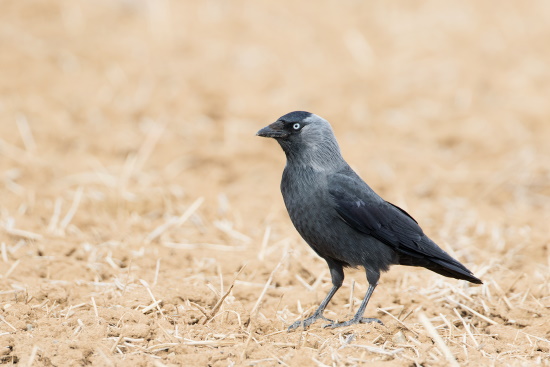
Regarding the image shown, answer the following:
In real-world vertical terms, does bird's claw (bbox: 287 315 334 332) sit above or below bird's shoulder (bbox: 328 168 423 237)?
below

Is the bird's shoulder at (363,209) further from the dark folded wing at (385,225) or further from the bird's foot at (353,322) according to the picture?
the bird's foot at (353,322)

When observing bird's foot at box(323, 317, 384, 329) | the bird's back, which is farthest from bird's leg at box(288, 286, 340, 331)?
the bird's back

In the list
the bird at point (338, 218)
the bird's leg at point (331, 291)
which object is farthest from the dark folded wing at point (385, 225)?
the bird's leg at point (331, 291)

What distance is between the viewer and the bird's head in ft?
16.1

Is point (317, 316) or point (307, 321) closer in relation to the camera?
point (307, 321)

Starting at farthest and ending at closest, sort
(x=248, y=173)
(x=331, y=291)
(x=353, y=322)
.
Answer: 1. (x=248, y=173)
2. (x=331, y=291)
3. (x=353, y=322)

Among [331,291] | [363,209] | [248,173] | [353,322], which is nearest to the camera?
[353,322]

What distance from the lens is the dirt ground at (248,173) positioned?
4266 mm

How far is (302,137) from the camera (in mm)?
4961

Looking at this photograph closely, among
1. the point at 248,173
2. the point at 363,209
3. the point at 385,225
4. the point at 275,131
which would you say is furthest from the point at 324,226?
the point at 248,173

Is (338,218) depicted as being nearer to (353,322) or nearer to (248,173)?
(353,322)

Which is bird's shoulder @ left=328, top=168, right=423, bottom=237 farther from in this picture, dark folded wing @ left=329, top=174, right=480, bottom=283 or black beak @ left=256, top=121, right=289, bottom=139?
black beak @ left=256, top=121, right=289, bottom=139

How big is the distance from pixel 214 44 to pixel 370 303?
7.09m

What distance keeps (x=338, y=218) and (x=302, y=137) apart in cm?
66
